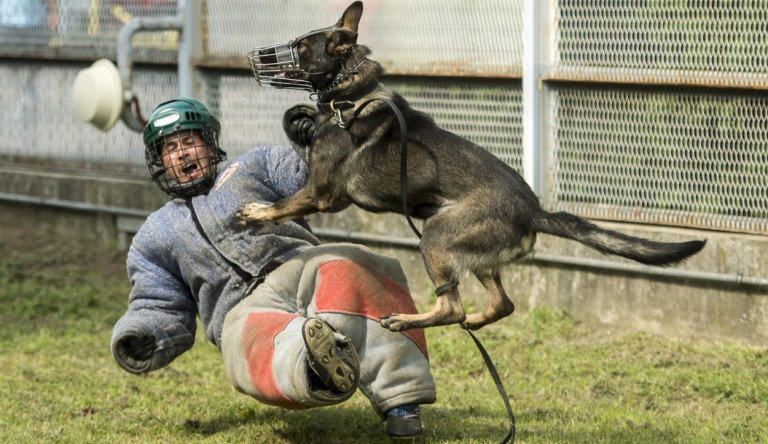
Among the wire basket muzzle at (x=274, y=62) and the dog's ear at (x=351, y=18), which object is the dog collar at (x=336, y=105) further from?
the dog's ear at (x=351, y=18)

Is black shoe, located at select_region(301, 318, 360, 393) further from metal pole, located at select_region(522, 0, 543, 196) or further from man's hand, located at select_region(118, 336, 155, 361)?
metal pole, located at select_region(522, 0, 543, 196)

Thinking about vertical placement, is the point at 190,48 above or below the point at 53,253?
above

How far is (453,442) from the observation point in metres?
4.63

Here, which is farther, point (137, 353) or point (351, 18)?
point (137, 353)

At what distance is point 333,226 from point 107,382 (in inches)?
94.0

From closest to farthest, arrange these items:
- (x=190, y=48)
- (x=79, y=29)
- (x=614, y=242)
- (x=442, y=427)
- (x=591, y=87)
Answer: (x=614, y=242)
(x=442, y=427)
(x=591, y=87)
(x=190, y=48)
(x=79, y=29)

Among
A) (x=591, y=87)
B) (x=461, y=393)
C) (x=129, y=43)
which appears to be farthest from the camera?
(x=129, y=43)

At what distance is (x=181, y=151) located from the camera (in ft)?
16.0

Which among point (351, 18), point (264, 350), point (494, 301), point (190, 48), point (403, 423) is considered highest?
point (351, 18)

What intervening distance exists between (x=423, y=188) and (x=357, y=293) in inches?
20.6

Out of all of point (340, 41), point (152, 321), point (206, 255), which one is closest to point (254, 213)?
point (206, 255)

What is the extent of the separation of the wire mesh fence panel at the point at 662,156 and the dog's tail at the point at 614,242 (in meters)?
2.40

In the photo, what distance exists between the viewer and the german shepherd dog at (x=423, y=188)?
427cm

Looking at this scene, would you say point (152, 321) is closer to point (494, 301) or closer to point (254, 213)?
point (254, 213)
